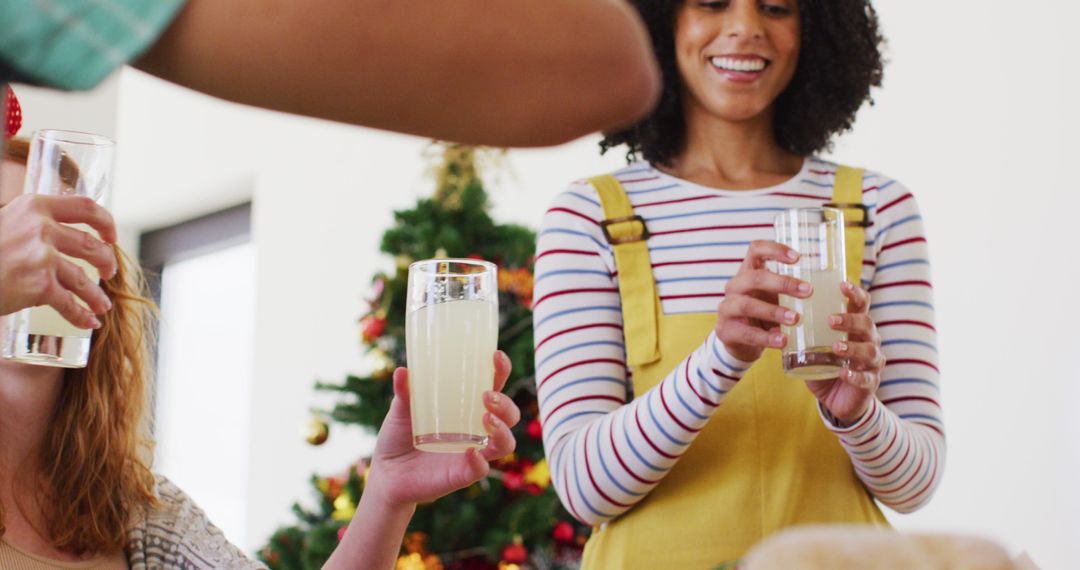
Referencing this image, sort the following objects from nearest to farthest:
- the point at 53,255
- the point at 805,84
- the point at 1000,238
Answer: the point at 53,255 → the point at 805,84 → the point at 1000,238

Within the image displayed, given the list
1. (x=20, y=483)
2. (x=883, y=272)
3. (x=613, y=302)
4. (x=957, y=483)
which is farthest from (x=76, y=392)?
(x=957, y=483)

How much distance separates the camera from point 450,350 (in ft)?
4.99

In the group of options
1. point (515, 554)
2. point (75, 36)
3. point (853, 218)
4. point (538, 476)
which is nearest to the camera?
point (75, 36)

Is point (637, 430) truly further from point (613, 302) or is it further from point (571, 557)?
point (571, 557)

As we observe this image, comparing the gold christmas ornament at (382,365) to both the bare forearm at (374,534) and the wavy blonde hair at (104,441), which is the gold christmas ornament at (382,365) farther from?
the bare forearm at (374,534)

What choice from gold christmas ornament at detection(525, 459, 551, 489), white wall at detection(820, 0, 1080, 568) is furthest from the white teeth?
gold christmas ornament at detection(525, 459, 551, 489)

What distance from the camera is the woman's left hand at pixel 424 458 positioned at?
4.80 feet

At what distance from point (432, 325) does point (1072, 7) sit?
209 cm

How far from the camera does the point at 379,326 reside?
356 cm

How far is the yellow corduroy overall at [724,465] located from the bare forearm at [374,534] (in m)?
0.30

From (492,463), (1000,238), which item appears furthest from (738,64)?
(492,463)

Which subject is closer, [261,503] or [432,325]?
[432,325]

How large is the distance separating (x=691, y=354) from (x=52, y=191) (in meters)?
0.77

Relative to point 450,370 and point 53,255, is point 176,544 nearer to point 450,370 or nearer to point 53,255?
point 450,370
